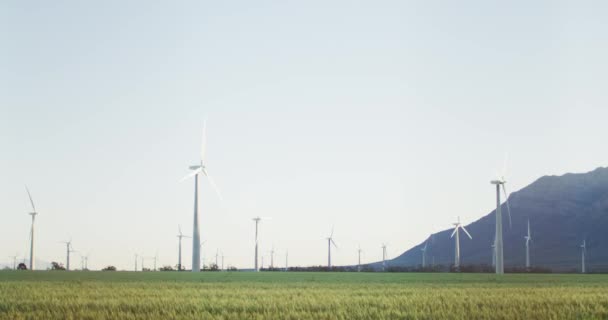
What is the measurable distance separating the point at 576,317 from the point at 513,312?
81.9 inches

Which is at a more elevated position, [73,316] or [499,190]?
Answer: [499,190]

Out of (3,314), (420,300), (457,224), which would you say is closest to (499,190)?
(457,224)

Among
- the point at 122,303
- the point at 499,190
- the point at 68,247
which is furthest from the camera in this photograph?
the point at 68,247

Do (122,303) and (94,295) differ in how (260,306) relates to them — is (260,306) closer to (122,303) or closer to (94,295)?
(122,303)

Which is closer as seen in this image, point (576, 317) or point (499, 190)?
point (576, 317)

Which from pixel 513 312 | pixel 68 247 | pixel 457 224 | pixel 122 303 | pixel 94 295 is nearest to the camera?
pixel 513 312

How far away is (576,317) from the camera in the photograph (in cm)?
2322

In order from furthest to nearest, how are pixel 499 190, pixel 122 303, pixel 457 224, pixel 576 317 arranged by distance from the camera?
pixel 457 224
pixel 499 190
pixel 122 303
pixel 576 317

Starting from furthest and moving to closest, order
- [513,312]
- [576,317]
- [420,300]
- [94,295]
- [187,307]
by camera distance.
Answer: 1. [94,295]
2. [420,300]
3. [187,307]
4. [513,312]
5. [576,317]

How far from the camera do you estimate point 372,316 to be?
23812mm

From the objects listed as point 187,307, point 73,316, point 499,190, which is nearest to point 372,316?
point 187,307

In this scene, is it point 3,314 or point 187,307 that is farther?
point 187,307

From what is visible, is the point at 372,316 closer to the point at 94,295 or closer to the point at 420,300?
the point at 420,300

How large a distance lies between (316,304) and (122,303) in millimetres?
7018
